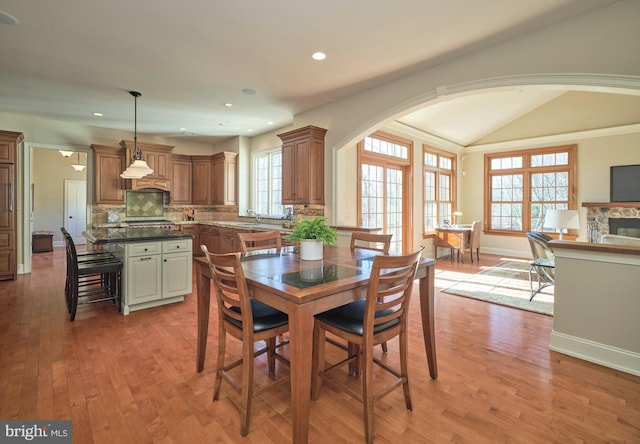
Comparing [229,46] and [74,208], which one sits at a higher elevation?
[229,46]

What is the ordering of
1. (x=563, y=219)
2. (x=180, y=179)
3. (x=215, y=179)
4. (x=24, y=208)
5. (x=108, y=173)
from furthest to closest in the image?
(x=215, y=179), (x=180, y=179), (x=108, y=173), (x=24, y=208), (x=563, y=219)

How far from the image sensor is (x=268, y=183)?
6953 mm

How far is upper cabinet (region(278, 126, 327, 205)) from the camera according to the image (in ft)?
15.7

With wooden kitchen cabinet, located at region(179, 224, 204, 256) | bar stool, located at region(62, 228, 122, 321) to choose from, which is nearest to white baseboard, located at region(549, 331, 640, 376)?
bar stool, located at region(62, 228, 122, 321)

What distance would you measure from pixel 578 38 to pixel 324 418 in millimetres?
3654

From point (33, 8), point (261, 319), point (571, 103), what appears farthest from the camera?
point (571, 103)

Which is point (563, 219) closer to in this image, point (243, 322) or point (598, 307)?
point (598, 307)

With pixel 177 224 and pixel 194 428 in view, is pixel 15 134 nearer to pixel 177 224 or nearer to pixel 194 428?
pixel 177 224

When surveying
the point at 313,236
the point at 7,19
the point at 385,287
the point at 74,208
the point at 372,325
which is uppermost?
the point at 7,19

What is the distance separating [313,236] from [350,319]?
71 cm

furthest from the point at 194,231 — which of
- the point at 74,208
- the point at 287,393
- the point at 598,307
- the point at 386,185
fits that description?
the point at 598,307

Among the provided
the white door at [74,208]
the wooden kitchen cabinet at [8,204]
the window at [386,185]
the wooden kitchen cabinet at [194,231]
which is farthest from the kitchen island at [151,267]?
the white door at [74,208]

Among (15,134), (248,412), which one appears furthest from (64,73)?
(248,412)

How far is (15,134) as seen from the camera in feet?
16.2
